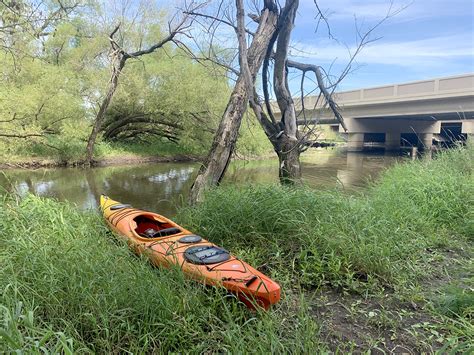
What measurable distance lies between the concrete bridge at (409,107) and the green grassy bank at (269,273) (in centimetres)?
629

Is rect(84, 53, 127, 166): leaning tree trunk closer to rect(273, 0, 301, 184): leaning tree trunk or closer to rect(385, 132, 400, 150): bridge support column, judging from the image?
rect(273, 0, 301, 184): leaning tree trunk

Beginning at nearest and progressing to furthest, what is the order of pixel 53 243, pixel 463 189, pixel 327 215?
pixel 53 243 < pixel 327 215 < pixel 463 189

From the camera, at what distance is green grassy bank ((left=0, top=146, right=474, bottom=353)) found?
212 centimetres

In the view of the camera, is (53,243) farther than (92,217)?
No

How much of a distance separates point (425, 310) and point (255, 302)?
1.28m

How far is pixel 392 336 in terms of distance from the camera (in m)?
2.32

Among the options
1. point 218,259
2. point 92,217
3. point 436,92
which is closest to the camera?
point 218,259

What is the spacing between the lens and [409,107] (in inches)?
702

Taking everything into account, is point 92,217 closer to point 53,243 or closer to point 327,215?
point 53,243

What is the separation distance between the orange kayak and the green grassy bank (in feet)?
0.32

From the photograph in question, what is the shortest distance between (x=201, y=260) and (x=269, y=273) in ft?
2.33

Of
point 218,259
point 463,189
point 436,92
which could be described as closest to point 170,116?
point 436,92

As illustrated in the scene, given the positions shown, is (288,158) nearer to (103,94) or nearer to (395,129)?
(103,94)

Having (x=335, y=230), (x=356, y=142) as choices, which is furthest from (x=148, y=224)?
(x=356, y=142)
